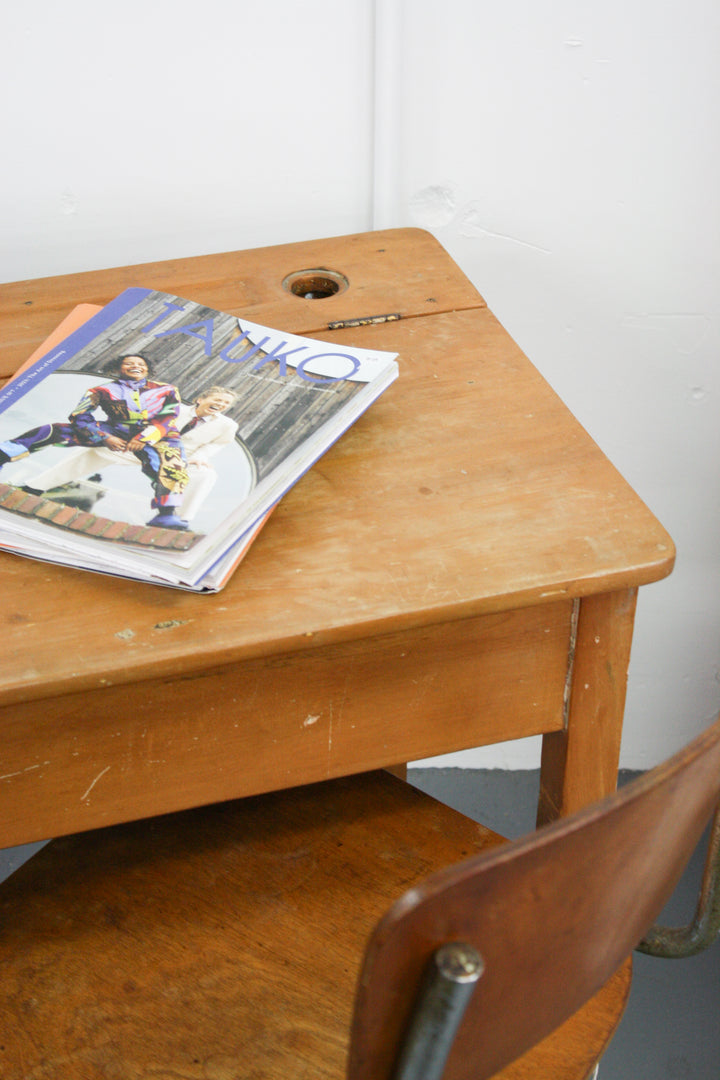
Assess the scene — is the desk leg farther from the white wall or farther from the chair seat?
the white wall

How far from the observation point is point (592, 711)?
0.67m

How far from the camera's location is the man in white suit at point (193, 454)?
0.61 m

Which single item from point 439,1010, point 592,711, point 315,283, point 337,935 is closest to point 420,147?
A: point 315,283

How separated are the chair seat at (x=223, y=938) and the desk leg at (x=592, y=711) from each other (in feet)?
0.27

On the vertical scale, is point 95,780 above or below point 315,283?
below

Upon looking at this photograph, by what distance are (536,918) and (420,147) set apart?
92 centimetres

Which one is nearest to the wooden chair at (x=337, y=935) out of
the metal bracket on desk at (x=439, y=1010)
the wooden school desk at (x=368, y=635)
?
the metal bracket on desk at (x=439, y=1010)

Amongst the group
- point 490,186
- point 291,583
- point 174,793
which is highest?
point 490,186

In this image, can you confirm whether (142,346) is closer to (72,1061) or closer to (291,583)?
(291,583)

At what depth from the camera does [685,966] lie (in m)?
1.29

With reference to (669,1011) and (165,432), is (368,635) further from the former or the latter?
(669,1011)

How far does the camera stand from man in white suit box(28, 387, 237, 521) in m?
0.61

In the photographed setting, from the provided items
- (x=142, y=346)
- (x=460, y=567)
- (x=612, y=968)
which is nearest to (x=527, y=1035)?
(x=612, y=968)

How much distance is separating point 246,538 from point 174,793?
183 mm
